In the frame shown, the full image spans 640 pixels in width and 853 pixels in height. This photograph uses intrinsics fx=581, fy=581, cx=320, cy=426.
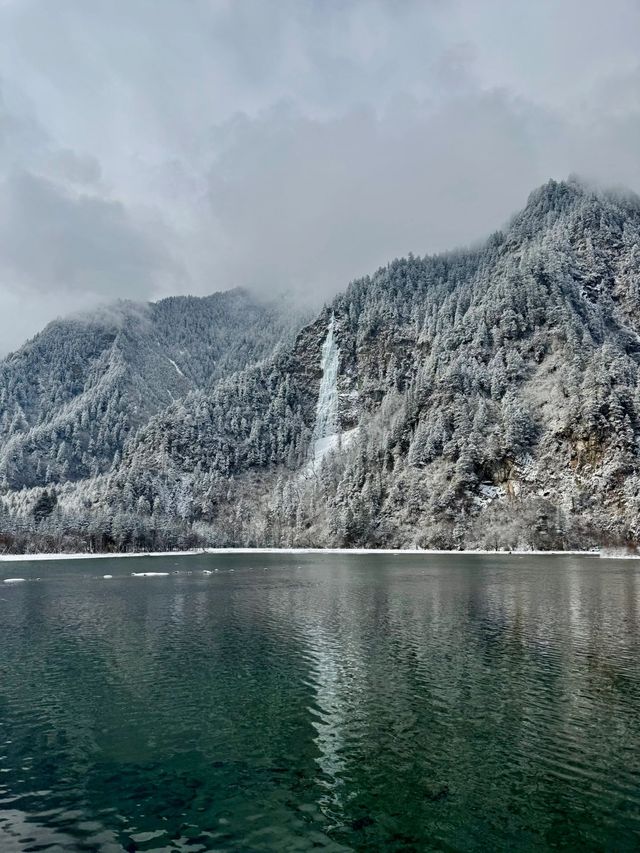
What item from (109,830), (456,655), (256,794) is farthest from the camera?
(456,655)

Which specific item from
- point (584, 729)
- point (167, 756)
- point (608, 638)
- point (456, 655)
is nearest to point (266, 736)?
point (167, 756)

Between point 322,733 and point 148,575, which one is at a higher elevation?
point 322,733

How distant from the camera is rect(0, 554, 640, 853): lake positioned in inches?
803

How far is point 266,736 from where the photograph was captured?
2928 cm

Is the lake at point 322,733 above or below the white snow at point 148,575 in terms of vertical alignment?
above

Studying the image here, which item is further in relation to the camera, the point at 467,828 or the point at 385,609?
the point at 385,609

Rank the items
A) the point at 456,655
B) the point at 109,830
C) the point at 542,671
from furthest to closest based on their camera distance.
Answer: the point at 456,655
the point at 542,671
the point at 109,830

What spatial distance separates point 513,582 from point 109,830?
8910cm

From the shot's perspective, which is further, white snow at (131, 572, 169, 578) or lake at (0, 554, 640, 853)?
white snow at (131, 572, 169, 578)

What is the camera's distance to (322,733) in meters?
29.6

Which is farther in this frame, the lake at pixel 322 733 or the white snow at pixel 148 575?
the white snow at pixel 148 575

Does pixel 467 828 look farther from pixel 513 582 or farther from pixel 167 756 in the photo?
pixel 513 582

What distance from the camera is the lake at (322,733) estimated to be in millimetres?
20391

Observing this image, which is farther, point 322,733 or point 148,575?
point 148,575
